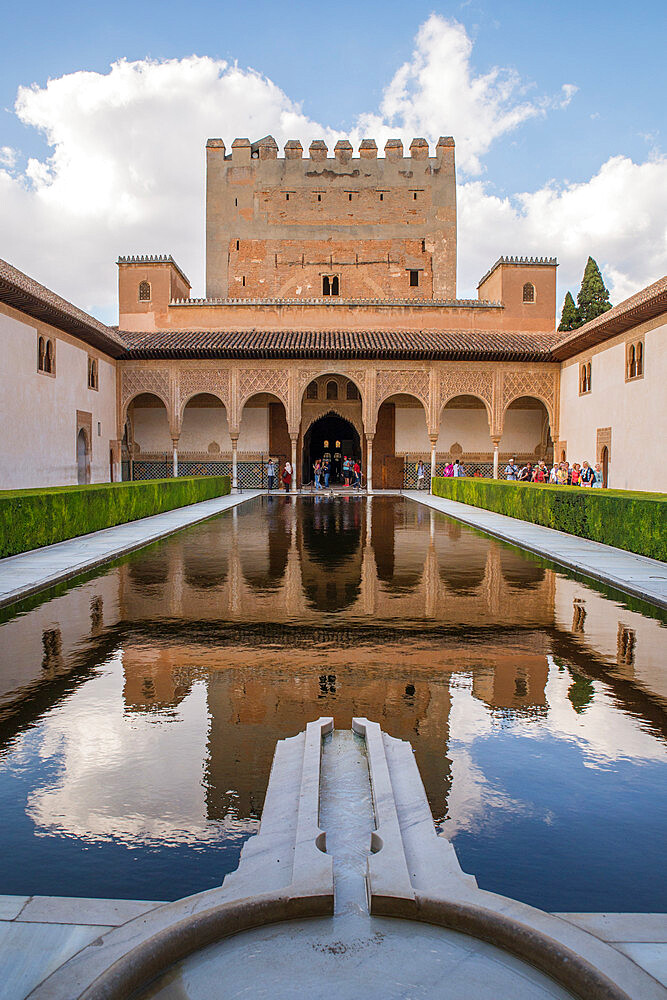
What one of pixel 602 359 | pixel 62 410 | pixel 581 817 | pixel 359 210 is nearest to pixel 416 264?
pixel 359 210

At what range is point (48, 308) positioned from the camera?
59.6ft

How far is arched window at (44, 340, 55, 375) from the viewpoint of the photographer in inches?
766

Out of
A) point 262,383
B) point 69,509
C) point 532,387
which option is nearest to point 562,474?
point 532,387

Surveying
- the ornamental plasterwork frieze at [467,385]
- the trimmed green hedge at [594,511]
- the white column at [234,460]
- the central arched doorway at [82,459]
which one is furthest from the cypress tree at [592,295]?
the central arched doorway at [82,459]

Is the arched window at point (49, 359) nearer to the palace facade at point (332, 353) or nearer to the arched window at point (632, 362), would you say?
the palace facade at point (332, 353)

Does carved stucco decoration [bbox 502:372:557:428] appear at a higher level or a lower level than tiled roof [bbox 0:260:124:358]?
lower

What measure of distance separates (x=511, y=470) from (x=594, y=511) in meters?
16.7

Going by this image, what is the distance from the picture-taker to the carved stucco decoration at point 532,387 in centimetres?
2684

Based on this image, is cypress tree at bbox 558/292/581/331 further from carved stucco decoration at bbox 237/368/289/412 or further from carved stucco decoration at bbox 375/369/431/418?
carved stucco decoration at bbox 237/368/289/412

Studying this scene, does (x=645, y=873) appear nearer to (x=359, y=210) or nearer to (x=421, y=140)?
(x=359, y=210)

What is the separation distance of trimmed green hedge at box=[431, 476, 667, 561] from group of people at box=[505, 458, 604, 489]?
384 cm

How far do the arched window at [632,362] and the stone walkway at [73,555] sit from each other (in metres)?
12.5

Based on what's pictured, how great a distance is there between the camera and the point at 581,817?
2.62 meters

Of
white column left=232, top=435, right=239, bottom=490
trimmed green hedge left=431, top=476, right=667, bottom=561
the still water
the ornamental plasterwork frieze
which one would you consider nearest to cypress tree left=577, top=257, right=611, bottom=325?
the ornamental plasterwork frieze
